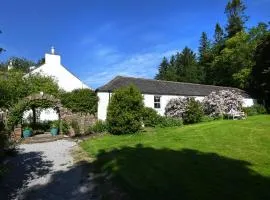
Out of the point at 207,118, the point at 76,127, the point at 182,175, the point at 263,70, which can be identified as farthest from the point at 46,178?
the point at 263,70

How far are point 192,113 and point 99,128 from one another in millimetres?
8683

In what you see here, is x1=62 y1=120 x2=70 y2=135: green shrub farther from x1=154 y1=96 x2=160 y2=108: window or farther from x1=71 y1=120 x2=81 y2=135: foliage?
x1=154 y1=96 x2=160 y2=108: window

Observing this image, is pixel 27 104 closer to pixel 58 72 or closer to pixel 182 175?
pixel 58 72

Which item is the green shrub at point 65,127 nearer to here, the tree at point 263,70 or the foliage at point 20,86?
the foliage at point 20,86

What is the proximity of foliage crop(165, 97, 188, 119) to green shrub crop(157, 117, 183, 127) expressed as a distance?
112 centimetres

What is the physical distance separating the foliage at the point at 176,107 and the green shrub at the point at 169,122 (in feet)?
3.67

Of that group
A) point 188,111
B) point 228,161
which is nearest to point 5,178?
point 228,161

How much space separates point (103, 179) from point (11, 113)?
15012mm

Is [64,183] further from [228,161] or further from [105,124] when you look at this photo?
[105,124]

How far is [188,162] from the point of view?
13.3 m

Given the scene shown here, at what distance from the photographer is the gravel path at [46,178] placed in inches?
412

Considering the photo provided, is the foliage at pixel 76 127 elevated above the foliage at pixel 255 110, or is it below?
below

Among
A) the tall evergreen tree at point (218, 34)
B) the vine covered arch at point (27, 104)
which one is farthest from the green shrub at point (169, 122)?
the tall evergreen tree at point (218, 34)

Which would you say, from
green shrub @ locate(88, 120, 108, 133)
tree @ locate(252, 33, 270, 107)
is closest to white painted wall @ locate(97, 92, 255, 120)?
green shrub @ locate(88, 120, 108, 133)
